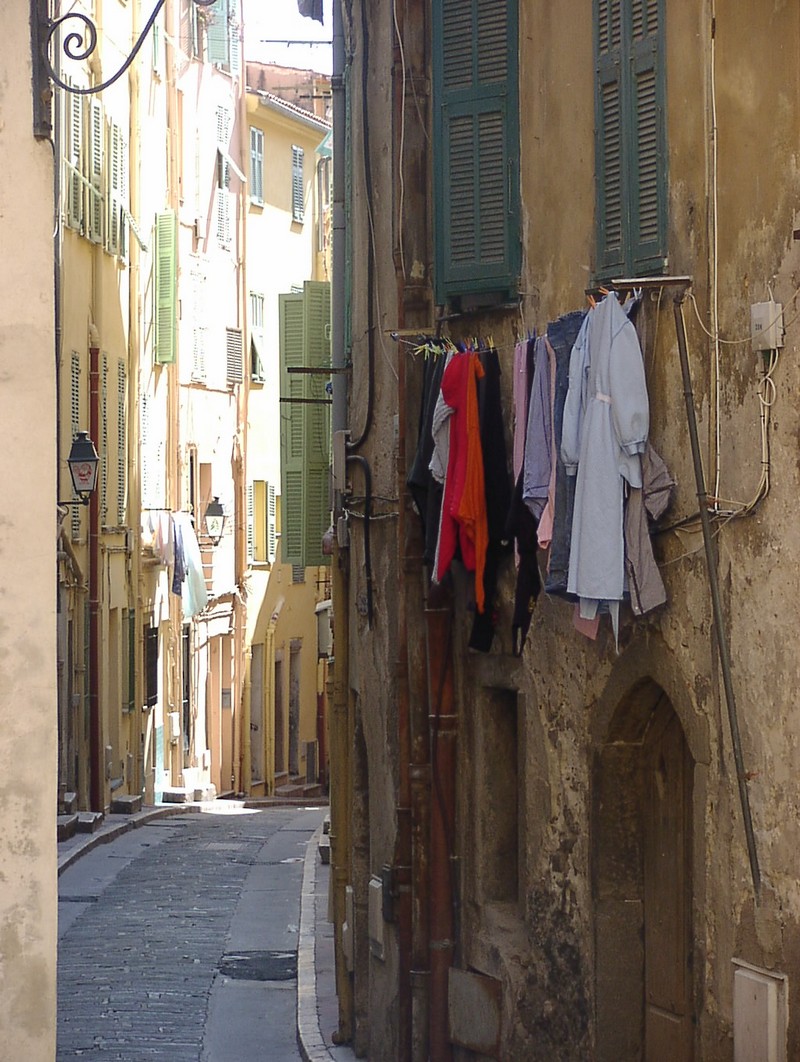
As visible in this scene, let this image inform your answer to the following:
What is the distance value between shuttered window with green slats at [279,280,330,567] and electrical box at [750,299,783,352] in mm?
11199

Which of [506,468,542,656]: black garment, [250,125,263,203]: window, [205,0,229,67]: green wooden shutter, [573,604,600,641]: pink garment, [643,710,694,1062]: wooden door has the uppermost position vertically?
[205,0,229,67]: green wooden shutter

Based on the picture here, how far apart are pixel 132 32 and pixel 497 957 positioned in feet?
72.0

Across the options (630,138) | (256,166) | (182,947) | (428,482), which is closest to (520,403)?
(428,482)

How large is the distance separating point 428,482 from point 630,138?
2.60 metres

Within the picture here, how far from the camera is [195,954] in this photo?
1605cm

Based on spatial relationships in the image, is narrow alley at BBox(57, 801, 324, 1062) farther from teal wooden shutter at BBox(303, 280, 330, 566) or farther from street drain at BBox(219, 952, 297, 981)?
teal wooden shutter at BBox(303, 280, 330, 566)

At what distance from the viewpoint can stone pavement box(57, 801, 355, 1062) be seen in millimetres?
13133

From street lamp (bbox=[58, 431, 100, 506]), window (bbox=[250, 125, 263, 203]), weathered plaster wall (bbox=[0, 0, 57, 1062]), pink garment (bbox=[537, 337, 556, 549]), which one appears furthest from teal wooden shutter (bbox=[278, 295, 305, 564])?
window (bbox=[250, 125, 263, 203])

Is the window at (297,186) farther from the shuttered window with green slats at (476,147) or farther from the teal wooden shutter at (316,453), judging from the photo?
the shuttered window with green slats at (476,147)

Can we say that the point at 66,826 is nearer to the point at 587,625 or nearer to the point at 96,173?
the point at 96,173

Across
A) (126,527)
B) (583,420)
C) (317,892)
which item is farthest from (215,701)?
(583,420)

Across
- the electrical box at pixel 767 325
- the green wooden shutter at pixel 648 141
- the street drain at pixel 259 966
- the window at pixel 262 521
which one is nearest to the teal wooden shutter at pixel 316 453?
the street drain at pixel 259 966

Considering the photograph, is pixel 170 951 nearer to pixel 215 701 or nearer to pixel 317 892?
pixel 317 892

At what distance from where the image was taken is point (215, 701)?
35719 millimetres
